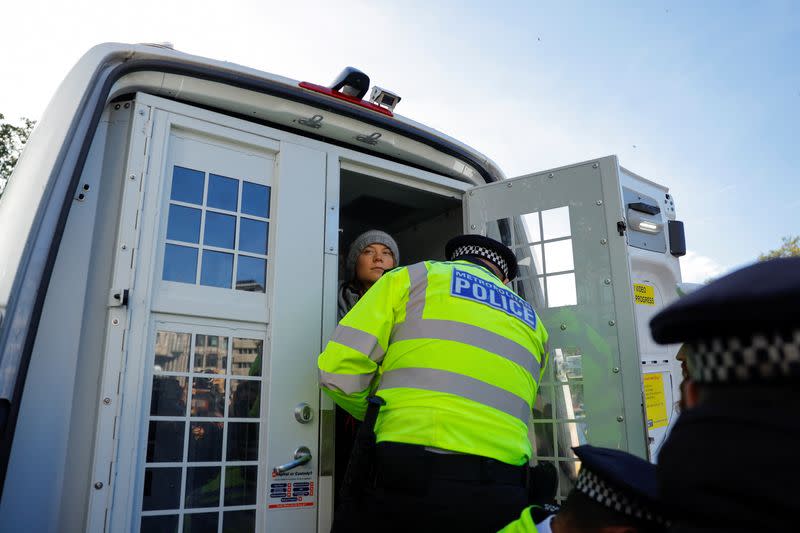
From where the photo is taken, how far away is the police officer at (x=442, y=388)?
1810mm

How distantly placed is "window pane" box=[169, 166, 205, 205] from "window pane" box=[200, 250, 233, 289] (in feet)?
0.78

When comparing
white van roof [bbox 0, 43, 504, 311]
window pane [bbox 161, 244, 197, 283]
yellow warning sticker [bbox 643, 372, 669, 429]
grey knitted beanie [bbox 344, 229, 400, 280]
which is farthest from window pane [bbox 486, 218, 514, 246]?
window pane [bbox 161, 244, 197, 283]

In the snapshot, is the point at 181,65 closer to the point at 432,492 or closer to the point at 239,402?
the point at 239,402

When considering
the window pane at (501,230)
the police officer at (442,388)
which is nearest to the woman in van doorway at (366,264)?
the window pane at (501,230)

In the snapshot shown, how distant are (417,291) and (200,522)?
1.21 m

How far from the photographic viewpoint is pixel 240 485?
233 centimetres

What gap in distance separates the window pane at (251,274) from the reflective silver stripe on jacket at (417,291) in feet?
2.37

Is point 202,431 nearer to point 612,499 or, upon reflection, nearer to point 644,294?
point 612,499

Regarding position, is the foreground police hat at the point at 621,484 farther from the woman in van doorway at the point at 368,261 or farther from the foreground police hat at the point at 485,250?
the woman in van doorway at the point at 368,261

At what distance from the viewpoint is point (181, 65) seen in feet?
8.25

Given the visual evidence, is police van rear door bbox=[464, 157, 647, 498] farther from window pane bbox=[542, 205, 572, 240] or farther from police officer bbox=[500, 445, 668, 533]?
police officer bbox=[500, 445, 668, 533]

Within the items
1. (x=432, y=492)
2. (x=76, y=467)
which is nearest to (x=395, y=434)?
(x=432, y=492)

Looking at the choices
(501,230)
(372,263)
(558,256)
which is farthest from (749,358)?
(372,263)

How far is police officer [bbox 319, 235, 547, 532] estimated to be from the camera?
1.81 metres
